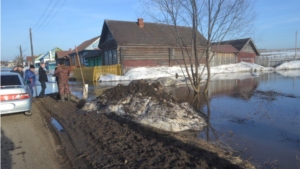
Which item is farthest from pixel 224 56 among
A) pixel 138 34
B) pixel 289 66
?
pixel 138 34

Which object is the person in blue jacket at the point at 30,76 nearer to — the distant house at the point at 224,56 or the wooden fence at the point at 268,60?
the distant house at the point at 224,56

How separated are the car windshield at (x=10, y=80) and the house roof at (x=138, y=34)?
18.3 m

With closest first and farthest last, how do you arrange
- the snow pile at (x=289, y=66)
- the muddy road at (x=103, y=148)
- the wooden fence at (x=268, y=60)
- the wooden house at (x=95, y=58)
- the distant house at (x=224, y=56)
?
1. the muddy road at (x=103, y=148)
2. the wooden house at (x=95, y=58)
3. the distant house at (x=224, y=56)
4. the snow pile at (x=289, y=66)
5. the wooden fence at (x=268, y=60)

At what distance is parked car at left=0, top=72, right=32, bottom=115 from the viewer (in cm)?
666

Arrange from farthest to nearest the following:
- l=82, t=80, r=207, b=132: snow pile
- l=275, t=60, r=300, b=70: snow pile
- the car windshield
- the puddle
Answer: l=275, t=60, r=300, b=70: snow pile < the car windshield < l=82, t=80, r=207, b=132: snow pile < the puddle

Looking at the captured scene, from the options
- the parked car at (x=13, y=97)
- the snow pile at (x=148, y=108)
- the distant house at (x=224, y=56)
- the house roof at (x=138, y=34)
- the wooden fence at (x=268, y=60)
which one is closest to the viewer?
the snow pile at (x=148, y=108)

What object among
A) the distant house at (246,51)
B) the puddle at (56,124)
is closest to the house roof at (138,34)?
the distant house at (246,51)

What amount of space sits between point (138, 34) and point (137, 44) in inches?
88.3

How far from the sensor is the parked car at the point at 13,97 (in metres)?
6.66

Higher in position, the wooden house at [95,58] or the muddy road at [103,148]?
the wooden house at [95,58]

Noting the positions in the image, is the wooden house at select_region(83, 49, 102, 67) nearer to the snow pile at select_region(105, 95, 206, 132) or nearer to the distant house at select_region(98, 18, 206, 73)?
the distant house at select_region(98, 18, 206, 73)

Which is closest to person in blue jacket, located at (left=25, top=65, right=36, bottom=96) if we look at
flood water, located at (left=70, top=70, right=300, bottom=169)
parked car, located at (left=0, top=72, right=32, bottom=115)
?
parked car, located at (left=0, top=72, right=32, bottom=115)

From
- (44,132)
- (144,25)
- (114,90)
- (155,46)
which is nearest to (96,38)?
(144,25)

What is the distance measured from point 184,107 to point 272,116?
112 inches
